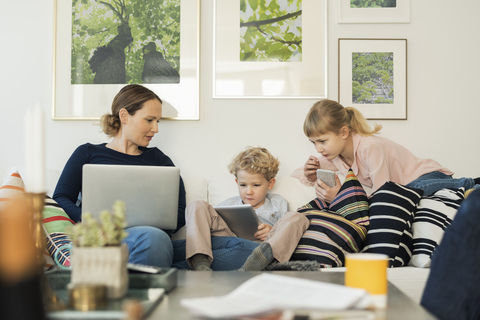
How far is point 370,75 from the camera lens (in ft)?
9.92

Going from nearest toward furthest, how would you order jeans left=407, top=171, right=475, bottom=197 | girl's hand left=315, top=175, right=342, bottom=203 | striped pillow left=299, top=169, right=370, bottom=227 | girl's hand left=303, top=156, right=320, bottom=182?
striped pillow left=299, top=169, right=370, bottom=227
jeans left=407, top=171, right=475, bottom=197
girl's hand left=315, top=175, right=342, bottom=203
girl's hand left=303, top=156, right=320, bottom=182

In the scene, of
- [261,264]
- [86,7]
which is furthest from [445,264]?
[86,7]

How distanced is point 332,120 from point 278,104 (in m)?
0.42

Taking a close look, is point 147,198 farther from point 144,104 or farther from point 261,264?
point 144,104

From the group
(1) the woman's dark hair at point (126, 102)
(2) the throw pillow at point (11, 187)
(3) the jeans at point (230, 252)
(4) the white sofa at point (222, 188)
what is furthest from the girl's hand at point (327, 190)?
(2) the throw pillow at point (11, 187)

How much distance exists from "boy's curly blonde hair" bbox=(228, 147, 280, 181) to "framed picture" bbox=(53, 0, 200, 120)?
0.51m

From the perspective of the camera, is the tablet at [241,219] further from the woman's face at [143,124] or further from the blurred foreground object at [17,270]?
the blurred foreground object at [17,270]

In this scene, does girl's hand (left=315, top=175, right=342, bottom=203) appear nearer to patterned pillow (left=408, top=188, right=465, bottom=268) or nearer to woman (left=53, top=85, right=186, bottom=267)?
patterned pillow (left=408, top=188, right=465, bottom=268)

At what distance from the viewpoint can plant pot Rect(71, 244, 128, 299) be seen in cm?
112

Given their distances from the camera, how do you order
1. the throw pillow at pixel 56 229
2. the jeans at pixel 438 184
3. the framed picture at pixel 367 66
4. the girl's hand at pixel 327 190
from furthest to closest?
the framed picture at pixel 367 66 → the girl's hand at pixel 327 190 → the jeans at pixel 438 184 → the throw pillow at pixel 56 229

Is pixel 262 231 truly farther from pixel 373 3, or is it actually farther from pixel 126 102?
pixel 373 3

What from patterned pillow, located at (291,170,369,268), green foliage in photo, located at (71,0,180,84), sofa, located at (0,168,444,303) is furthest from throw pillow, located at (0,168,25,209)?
patterned pillow, located at (291,170,369,268)

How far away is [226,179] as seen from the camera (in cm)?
300

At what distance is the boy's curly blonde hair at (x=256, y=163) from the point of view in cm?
265
